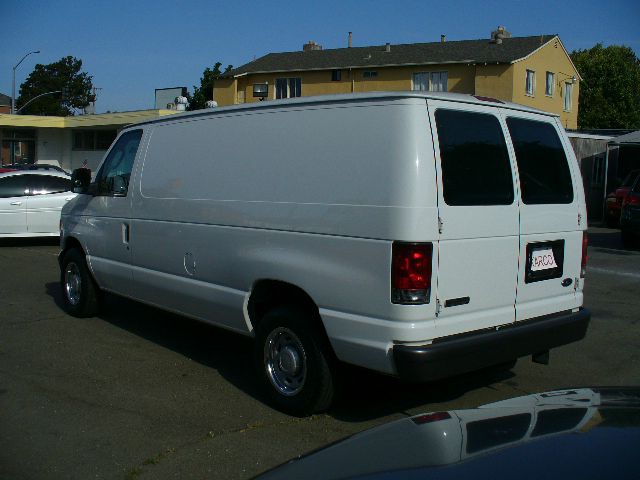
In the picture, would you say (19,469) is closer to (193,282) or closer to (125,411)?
(125,411)

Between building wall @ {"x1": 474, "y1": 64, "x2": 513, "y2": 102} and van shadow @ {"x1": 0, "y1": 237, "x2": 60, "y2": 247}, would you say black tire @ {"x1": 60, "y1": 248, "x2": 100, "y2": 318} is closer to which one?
van shadow @ {"x1": 0, "y1": 237, "x2": 60, "y2": 247}

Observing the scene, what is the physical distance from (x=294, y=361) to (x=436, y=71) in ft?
120

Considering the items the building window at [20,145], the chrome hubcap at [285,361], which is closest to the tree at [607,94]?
the building window at [20,145]

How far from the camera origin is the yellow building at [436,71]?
38.0 metres

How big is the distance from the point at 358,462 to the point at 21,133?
4822 centimetres

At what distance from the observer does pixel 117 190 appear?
22.4 feet

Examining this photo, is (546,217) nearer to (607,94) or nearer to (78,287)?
(78,287)

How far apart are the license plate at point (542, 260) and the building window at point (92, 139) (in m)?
41.9

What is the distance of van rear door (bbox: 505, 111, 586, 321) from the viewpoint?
15.6 feet

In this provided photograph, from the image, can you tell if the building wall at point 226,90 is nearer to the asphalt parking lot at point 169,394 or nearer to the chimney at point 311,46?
the chimney at point 311,46

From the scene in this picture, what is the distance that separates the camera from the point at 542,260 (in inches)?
192

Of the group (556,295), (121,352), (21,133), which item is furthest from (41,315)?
(21,133)

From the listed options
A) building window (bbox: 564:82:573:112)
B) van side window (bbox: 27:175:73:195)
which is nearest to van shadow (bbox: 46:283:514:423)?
van side window (bbox: 27:175:73:195)

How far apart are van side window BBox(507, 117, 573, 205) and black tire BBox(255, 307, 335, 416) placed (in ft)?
5.78
